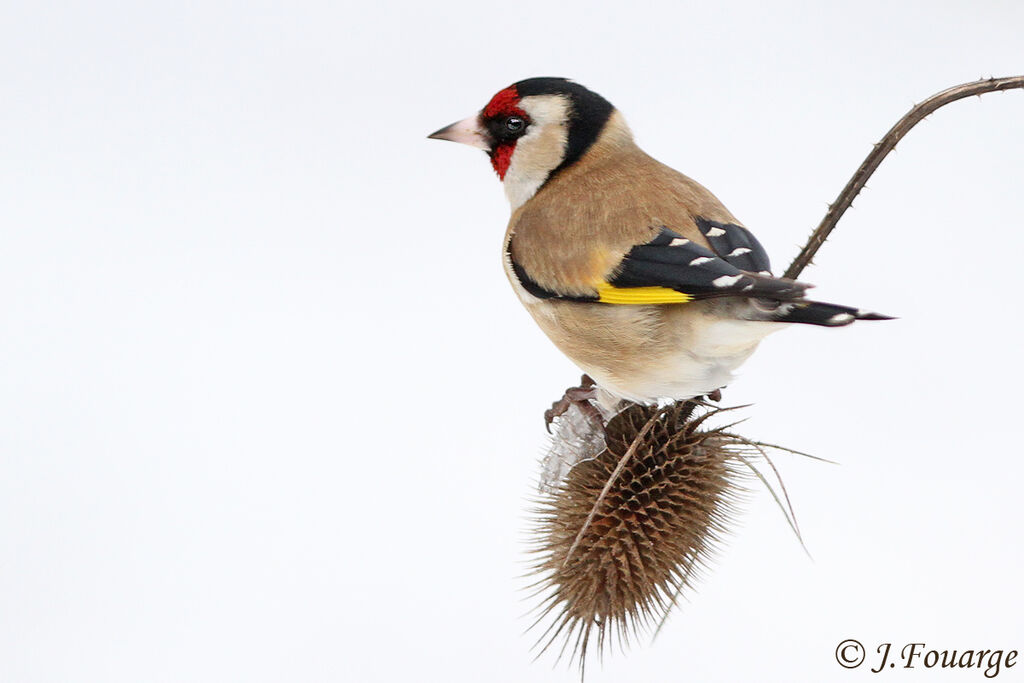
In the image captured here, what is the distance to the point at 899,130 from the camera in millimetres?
1637

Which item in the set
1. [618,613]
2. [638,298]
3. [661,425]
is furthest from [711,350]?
[618,613]

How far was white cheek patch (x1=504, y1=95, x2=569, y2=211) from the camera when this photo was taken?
1997 millimetres

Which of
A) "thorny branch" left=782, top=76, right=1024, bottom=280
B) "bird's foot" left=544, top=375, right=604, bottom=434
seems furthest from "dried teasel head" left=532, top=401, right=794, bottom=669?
"thorny branch" left=782, top=76, right=1024, bottom=280

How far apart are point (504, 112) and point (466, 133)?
96mm

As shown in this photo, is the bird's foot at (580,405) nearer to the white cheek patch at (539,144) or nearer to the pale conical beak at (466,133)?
the white cheek patch at (539,144)

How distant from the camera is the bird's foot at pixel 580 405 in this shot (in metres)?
2.03

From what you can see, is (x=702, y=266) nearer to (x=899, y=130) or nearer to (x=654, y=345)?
(x=654, y=345)

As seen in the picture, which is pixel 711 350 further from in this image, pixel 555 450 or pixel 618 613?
pixel 618 613

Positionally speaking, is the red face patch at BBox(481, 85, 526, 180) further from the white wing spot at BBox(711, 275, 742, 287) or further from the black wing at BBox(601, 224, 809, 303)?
the white wing spot at BBox(711, 275, 742, 287)

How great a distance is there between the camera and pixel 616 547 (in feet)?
6.12

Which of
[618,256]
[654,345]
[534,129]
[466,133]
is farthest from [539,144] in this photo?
[654,345]

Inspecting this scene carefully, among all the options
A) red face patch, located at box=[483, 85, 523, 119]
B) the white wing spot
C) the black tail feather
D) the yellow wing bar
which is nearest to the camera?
the black tail feather

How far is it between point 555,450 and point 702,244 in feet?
1.86

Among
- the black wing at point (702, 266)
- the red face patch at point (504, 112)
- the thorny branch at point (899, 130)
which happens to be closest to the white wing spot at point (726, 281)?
the black wing at point (702, 266)
